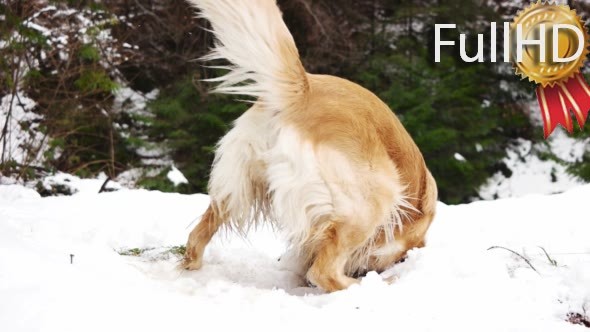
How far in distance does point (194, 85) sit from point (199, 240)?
6666mm

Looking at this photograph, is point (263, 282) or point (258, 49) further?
point (263, 282)

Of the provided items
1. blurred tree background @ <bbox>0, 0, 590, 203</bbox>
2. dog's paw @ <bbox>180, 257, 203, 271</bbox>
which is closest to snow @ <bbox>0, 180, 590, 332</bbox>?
dog's paw @ <bbox>180, 257, 203, 271</bbox>

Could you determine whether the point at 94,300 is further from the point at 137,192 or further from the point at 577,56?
the point at 577,56

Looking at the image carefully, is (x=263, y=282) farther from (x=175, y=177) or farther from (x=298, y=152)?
(x=175, y=177)

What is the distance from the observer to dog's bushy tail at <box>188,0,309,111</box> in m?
2.51

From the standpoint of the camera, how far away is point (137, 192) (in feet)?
14.9

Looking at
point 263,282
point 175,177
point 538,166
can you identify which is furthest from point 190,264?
point 538,166

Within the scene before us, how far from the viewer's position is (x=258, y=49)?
8.33 ft

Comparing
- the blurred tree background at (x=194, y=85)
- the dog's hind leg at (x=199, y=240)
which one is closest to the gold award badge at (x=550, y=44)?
the blurred tree background at (x=194, y=85)

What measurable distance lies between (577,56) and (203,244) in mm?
5567

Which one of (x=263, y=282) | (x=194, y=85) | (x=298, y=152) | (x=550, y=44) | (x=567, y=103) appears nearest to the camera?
(x=298, y=152)

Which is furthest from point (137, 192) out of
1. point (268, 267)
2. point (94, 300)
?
point (94, 300)

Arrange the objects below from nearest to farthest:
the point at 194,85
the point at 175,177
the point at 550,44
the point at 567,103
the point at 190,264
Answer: the point at 190,264 < the point at 550,44 < the point at 175,177 < the point at 567,103 < the point at 194,85

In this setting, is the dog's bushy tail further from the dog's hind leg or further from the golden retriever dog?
the dog's hind leg
